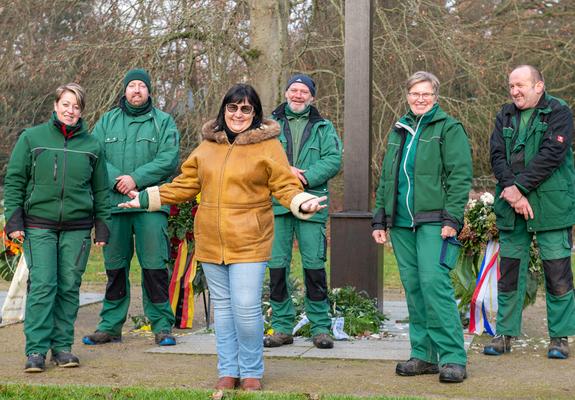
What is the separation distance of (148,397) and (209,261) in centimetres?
87

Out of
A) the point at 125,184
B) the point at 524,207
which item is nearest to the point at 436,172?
the point at 524,207

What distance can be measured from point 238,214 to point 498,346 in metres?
2.51

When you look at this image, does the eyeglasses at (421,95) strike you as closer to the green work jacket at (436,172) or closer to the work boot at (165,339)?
the green work jacket at (436,172)

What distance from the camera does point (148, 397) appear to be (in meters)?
5.21

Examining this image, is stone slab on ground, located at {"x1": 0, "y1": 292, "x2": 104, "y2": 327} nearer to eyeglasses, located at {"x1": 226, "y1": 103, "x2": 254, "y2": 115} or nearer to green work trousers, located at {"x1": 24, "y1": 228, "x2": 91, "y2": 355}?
green work trousers, located at {"x1": 24, "y1": 228, "x2": 91, "y2": 355}

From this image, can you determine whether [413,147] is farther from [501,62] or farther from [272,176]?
[501,62]

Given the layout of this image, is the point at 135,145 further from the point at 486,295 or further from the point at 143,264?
the point at 486,295

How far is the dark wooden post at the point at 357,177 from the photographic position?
8.29 metres

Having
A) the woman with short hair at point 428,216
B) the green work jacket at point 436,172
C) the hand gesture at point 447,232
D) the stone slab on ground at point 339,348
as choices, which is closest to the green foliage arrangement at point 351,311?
the stone slab on ground at point 339,348

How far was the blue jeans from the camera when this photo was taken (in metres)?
5.53

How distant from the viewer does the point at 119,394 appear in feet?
17.4

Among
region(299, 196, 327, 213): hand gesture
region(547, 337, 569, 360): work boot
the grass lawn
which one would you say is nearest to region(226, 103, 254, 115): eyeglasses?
region(299, 196, 327, 213): hand gesture

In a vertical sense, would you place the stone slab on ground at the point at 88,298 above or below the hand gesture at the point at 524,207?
below

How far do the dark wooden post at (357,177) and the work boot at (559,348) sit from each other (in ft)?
6.09
